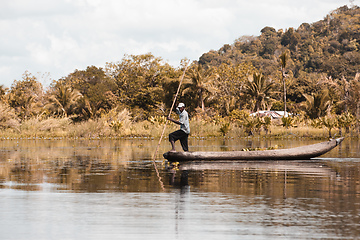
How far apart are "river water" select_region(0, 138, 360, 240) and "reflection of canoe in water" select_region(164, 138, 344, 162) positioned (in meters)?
1.83

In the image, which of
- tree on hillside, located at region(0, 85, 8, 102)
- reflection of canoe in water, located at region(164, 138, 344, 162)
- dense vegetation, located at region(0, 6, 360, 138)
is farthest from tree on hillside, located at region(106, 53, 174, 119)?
reflection of canoe in water, located at region(164, 138, 344, 162)

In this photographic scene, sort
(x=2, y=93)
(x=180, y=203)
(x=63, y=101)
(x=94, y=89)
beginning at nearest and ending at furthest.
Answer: (x=180, y=203), (x=63, y=101), (x=2, y=93), (x=94, y=89)

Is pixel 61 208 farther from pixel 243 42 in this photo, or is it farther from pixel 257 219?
pixel 243 42

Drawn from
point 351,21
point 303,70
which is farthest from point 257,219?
point 351,21

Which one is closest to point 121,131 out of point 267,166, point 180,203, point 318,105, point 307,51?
point 318,105

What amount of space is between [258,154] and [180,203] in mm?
10253

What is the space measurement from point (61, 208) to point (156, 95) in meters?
55.1

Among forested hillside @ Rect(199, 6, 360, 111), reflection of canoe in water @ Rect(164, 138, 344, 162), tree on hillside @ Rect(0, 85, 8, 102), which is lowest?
reflection of canoe in water @ Rect(164, 138, 344, 162)

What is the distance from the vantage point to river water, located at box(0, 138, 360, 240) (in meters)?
8.01

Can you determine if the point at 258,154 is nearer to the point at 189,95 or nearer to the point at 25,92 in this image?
the point at 189,95

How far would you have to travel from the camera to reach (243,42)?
150 m

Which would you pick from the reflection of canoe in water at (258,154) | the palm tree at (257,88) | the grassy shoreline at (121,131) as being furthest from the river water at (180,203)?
the palm tree at (257,88)

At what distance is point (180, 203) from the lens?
10.6 m

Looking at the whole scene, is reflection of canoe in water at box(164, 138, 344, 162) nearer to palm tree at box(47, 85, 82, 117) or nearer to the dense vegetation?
the dense vegetation
